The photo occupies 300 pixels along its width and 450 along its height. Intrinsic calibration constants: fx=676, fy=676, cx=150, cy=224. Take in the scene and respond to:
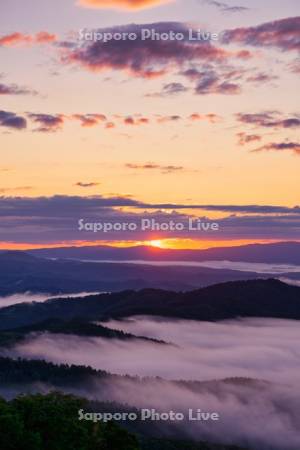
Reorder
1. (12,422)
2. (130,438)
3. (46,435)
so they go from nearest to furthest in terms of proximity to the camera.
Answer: (12,422)
(46,435)
(130,438)

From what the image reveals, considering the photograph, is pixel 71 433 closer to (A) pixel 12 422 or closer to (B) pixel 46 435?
(B) pixel 46 435

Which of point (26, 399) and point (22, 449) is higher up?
point (26, 399)

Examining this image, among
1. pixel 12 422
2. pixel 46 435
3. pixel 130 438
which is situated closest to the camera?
pixel 12 422

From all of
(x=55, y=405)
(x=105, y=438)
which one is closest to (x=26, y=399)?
(x=55, y=405)

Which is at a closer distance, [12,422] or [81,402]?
[12,422]

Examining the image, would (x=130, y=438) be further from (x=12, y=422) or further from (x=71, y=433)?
(x=12, y=422)

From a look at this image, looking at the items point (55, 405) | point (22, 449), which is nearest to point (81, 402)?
point (55, 405)
